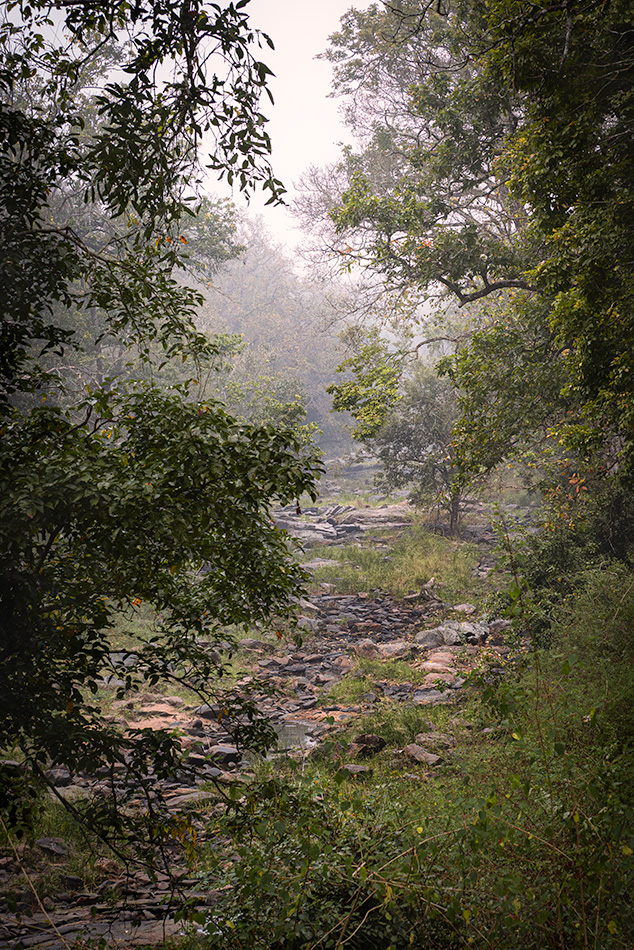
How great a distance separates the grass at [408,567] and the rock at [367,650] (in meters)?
3.37

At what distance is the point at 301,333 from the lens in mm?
49094

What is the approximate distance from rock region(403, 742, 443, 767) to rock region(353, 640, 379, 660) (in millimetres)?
4136

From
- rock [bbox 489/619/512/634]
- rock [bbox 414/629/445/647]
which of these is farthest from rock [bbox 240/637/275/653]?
rock [bbox 489/619/512/634]

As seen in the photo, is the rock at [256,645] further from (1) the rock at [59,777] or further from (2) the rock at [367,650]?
(1) the rock at [59,777]

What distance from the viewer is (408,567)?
642 inches

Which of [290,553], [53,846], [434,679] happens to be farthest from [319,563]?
[290,553]

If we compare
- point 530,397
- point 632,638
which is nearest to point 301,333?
point 530,397

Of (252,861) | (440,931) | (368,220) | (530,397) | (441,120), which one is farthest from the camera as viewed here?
(368,220)

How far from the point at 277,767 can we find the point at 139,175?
598cm

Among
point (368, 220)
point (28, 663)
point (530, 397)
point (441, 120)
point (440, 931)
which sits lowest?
point (440, 931)

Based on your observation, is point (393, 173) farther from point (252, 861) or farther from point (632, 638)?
point (252, 861)

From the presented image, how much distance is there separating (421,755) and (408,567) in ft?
33.2

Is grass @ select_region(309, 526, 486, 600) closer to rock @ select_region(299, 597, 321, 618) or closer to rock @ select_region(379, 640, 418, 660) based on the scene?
rock @ select_region(299, 597, 321, 618)

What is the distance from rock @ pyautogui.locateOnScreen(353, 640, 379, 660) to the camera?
10819 millimetres
